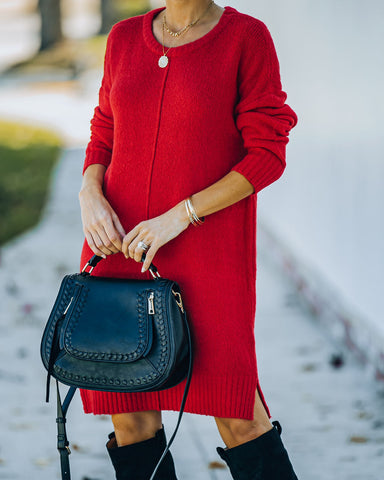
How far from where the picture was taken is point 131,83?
2189 millimetres

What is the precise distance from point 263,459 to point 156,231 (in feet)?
2.24

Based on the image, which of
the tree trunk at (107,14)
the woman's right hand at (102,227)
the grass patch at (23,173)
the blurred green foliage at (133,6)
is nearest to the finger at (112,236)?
the woman's right hand at (102,227)

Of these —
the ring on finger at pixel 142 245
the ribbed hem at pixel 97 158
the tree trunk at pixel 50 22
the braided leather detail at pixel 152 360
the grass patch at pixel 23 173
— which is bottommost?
the braided leather detail at pixel 152 360

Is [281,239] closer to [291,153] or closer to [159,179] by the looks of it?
[291,153]

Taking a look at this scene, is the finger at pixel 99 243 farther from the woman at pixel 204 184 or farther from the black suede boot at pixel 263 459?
the black suede boot at pixel 263 459

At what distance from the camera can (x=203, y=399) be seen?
2.19 meters

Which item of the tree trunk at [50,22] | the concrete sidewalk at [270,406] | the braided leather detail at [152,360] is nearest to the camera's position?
the braided leather detail at [152,360]

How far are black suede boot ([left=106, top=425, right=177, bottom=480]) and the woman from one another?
4.6 inches

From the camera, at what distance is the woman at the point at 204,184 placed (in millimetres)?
2090

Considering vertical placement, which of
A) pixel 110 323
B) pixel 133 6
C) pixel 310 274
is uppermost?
pixel 133 6

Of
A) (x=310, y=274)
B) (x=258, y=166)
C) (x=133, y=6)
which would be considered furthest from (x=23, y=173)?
(x=133, y=6)

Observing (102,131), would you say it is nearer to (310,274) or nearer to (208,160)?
(208,160)

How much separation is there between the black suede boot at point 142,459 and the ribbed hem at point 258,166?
31.8 inches

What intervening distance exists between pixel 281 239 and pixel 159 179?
12.9ft
